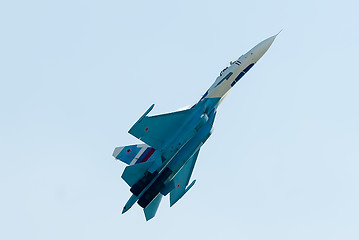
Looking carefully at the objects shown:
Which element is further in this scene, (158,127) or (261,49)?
(261,49)

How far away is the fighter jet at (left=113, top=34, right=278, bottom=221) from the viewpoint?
141ft

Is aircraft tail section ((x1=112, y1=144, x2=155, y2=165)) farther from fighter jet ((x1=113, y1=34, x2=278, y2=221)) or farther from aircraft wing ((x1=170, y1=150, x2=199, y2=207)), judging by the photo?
aircraft wing ((x1=170, y1=150, x2=199, y2=207))

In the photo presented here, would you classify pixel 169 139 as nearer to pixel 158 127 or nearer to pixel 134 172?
pixel 158 127

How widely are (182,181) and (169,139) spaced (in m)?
5.88

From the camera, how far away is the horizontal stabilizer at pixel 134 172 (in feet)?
143

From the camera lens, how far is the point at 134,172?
43656mm

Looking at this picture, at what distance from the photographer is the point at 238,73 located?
45156 mm

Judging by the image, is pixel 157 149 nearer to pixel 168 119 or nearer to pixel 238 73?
pixel 168 119

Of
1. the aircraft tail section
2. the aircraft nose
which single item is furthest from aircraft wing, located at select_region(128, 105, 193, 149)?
the aircraft nose

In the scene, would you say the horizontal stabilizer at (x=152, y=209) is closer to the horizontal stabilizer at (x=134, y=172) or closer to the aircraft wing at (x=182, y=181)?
the aircraft wing at (x=182, y=181)

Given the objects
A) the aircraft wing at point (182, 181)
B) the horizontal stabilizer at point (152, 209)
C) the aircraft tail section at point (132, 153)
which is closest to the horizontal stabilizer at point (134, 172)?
the aircraft tail section at point (132, 153)

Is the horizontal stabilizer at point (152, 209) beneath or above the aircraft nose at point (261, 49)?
beneath

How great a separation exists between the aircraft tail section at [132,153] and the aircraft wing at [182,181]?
318cm

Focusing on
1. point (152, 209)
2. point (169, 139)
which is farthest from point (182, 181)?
point (169, 139)
